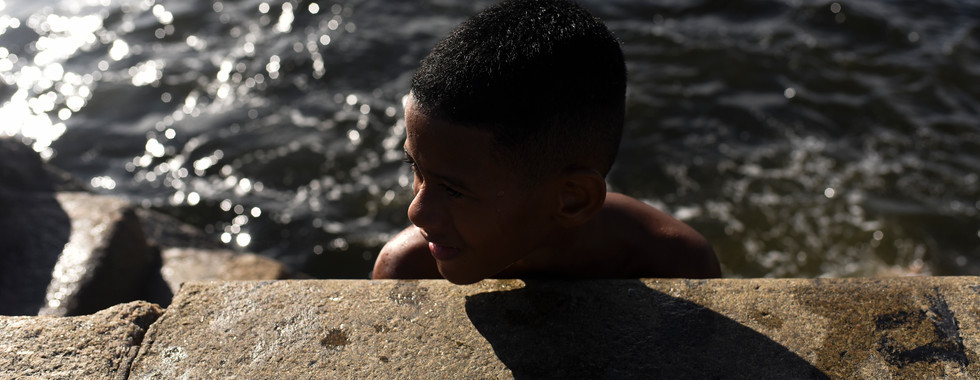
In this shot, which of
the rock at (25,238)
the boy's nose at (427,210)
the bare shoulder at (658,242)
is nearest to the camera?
the boy's nose at (427,210)

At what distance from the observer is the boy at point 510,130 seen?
1.79 meters

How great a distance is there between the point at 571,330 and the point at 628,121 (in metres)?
3.68

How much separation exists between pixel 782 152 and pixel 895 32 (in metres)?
2.18

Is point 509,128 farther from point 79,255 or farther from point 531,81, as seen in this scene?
point 79,255

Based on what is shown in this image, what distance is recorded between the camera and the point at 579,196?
198 cm

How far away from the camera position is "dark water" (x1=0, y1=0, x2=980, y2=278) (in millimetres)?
4539

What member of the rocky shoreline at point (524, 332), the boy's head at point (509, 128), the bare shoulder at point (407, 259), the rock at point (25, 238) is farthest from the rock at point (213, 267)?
the boy's head at point (509, 128)

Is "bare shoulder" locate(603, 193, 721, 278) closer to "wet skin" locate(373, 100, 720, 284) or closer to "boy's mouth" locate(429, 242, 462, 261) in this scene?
"wet skin" locate(373, 100, 720, 284)

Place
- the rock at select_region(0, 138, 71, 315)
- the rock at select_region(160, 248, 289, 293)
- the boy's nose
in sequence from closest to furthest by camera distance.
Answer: the boy's nose → the rock at select_region(0, 138, 71, 315) → the rock at select_region(160, 248, 289, 293)

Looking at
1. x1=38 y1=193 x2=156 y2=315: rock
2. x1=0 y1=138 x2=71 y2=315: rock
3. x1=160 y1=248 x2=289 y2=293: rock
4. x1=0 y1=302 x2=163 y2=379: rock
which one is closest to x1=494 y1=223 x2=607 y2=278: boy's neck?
x1=0 y1=302 x2=163 y2=379: rock

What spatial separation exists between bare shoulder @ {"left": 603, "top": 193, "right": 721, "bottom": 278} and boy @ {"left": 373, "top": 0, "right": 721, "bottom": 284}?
13.7 inches

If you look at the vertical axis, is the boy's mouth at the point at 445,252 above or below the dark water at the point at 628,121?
above

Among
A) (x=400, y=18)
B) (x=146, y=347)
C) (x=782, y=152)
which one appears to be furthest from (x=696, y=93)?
(x=146, y=347)

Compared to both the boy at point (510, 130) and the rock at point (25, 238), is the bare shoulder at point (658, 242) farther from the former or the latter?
the rock at point (25, 238)
